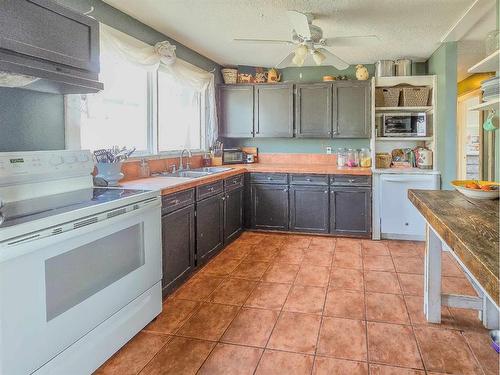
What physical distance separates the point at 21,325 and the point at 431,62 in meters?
4.99

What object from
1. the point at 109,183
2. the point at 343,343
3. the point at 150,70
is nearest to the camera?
the point at 343,343

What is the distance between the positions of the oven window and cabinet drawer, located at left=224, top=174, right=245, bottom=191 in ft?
6.28

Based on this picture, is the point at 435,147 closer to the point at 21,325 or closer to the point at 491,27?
the point at 491,27

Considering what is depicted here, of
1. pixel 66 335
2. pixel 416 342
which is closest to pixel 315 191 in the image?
pixel 416 342

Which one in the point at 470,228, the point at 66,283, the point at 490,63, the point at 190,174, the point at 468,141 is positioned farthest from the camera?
the point at 468,141

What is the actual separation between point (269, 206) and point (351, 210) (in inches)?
39.7

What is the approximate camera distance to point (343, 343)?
2.25 m

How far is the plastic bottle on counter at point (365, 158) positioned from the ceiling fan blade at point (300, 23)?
2.21m

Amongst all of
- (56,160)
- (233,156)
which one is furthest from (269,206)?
(56,160)

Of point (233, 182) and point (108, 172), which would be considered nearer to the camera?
point (108, 172)

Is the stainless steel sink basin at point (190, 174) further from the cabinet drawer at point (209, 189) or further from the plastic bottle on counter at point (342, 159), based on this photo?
the plastic bottle on counter at point (342, 159)

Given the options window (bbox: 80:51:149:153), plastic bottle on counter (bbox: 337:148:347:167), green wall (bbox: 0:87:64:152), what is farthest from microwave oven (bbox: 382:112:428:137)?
green wall (bbox: 0:87:64:152)

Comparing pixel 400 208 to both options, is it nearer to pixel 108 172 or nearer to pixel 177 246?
pixel 177 246

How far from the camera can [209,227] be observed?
3711 mm
